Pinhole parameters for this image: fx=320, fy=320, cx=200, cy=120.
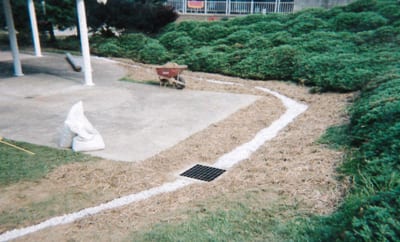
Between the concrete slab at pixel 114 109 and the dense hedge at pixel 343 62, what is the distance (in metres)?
2.92

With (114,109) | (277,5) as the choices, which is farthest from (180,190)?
(277,5)

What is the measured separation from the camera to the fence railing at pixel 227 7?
21719mm

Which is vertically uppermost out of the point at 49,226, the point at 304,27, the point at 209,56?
the point at 304,27

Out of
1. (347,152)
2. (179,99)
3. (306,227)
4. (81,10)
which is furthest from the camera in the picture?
(81,10)

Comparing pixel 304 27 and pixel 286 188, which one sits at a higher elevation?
pixel 304 27

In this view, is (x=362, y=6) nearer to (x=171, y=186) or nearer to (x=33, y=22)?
(x=171, y=186)

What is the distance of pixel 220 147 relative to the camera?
5.64m

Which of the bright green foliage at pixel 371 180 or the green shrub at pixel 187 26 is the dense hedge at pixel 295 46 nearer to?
the green shrub at pixel 187 26

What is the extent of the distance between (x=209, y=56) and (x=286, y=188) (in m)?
9.66

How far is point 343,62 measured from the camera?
9.84m

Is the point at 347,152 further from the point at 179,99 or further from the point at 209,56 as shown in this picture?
the point at 209,56

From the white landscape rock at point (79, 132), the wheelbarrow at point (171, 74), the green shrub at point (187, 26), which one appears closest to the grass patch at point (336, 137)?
the white landscape rock at point (79, 132)

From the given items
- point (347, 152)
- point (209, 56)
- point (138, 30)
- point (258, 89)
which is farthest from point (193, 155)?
point (138, 30)

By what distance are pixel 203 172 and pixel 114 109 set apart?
11.6 ft
